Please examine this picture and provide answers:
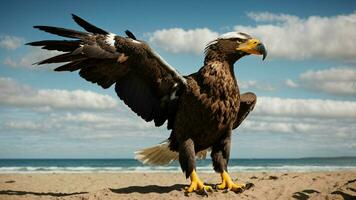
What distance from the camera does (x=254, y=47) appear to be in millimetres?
6758

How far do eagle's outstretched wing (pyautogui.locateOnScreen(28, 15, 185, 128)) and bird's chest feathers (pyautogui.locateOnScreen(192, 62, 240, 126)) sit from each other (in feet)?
1.57

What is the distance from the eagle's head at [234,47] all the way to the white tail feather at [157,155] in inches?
80.7

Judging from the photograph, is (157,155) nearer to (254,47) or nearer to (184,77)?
(184,77)

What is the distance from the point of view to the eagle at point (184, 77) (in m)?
6.81

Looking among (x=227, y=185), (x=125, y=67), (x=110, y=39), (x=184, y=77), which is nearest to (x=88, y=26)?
(x=110, y=39)

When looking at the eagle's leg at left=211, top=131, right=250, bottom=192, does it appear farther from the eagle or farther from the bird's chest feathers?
the bird's chest feathers

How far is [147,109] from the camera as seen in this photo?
778 cm

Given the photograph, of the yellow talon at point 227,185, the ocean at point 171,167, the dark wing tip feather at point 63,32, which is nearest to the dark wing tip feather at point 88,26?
the dark wing tip feather at point 63,32

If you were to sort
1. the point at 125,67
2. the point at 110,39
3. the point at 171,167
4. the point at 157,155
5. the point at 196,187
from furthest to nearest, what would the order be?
the point at 171,167 < the point at 157,155 < the point at 125,67 < the point at 110,39 < the point at 196,187

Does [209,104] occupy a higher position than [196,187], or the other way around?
[209,104]

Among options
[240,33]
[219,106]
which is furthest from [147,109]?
[240,33]

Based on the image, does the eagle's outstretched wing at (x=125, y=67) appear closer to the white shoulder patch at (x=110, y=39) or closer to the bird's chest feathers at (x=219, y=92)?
the white shoulder patch at (x=110, y=39)

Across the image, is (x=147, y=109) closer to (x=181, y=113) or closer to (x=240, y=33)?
(x=181, y=113)

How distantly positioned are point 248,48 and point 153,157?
113 inches
